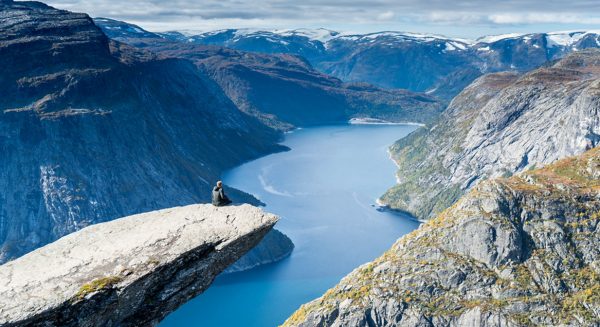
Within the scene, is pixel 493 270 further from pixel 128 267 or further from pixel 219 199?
pixel 128 267

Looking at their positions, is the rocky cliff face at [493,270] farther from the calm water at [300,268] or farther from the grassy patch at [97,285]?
the grassy patch at [97,285]

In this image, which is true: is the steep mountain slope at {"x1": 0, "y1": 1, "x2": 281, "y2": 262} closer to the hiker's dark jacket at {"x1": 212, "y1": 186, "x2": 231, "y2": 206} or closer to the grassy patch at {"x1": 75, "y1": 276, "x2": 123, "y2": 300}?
the hiker's dark jacket at {"x1": 212, "y1": 186, "x2": 231, "y2": 206}

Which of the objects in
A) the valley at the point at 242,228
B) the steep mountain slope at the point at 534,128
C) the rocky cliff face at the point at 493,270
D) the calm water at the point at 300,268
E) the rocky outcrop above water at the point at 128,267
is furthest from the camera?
the steep mountain slope at the point at 534,128

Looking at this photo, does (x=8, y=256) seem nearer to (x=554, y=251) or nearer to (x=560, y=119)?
(x=554, y=251)

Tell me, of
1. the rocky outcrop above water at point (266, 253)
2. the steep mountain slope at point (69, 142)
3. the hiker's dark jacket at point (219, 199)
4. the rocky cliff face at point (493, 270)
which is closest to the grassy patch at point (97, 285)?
the hiker's dark jacket at point (219, 199)

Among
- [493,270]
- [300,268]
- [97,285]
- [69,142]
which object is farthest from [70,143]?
[97,285]
